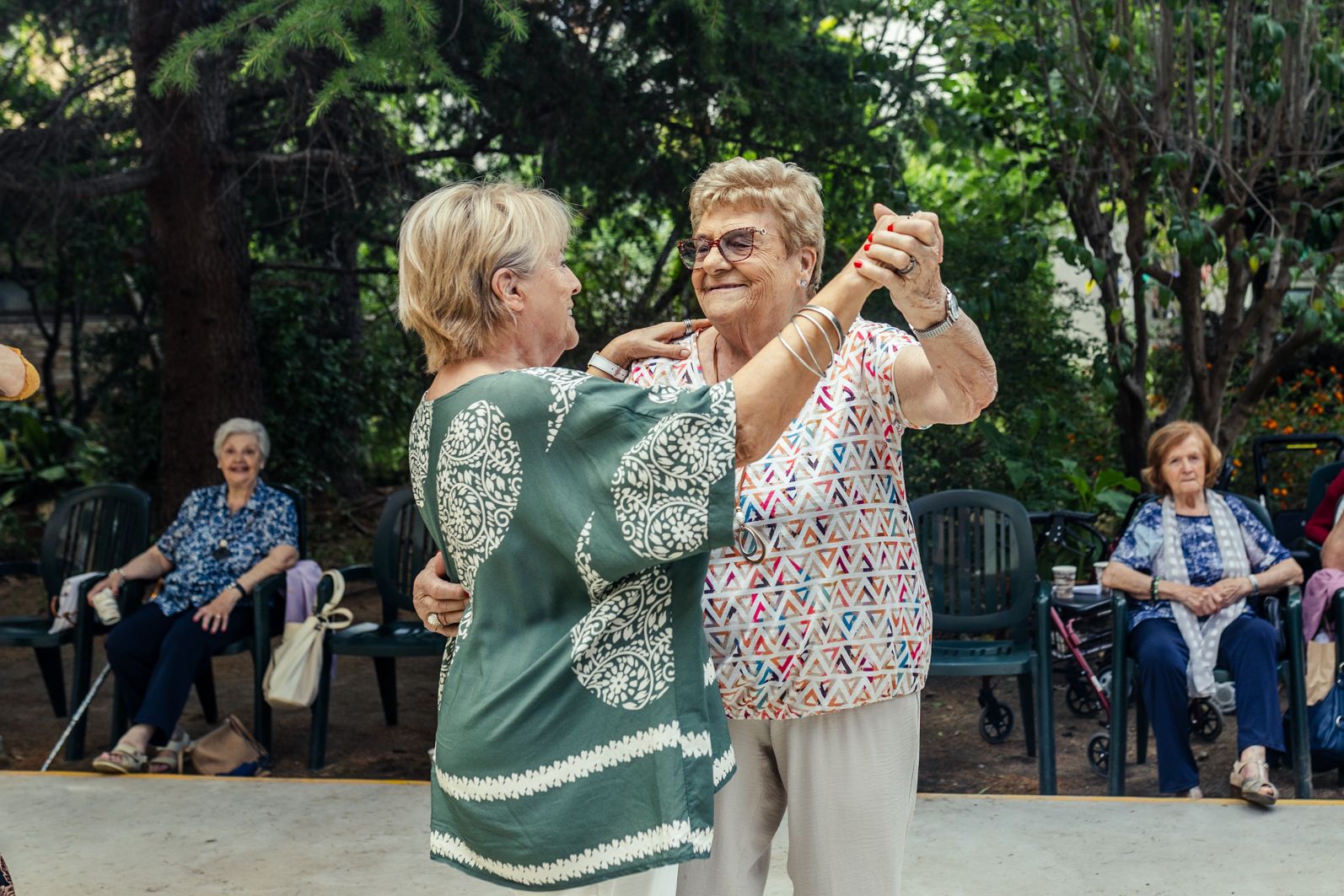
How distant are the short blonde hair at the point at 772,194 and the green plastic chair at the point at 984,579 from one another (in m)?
2.69

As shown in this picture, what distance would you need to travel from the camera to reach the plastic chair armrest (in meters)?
6.46

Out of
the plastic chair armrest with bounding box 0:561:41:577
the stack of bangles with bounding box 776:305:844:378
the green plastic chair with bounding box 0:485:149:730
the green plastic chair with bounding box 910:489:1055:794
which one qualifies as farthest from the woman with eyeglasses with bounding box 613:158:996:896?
the plastic chair armrest with bounding box 0:561:41:577

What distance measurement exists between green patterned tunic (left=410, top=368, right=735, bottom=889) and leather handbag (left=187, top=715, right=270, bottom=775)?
3647mm

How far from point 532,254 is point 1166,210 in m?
5.07

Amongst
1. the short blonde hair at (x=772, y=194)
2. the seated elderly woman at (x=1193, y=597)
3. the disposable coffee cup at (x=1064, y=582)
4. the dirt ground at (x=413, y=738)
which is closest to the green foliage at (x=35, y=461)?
the dirt ground at (x=413, y=738)

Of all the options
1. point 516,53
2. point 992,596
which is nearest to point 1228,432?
point 992,596

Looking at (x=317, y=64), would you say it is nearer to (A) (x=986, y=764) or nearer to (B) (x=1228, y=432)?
(A) (x=986, y=764)

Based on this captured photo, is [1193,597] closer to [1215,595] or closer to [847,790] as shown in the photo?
[1215,595]

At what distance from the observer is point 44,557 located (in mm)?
6270

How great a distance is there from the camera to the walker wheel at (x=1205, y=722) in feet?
17.8

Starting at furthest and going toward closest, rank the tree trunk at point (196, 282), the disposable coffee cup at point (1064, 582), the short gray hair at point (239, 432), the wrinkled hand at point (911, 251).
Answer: the tree trunk at point (196, 282) → the short gray hair at point (239, 432) → the disposable coffee cup at point (1064, 582) → the wrinkled hand at point (911, 251)

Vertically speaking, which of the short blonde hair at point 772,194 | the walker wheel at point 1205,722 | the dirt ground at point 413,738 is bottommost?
the dirt ground at point 413,738

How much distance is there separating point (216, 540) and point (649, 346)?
3761 mm

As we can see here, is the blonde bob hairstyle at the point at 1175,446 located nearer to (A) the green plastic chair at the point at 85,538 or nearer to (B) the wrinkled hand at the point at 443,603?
(B) the wrinkled hand at the point at 443,603
